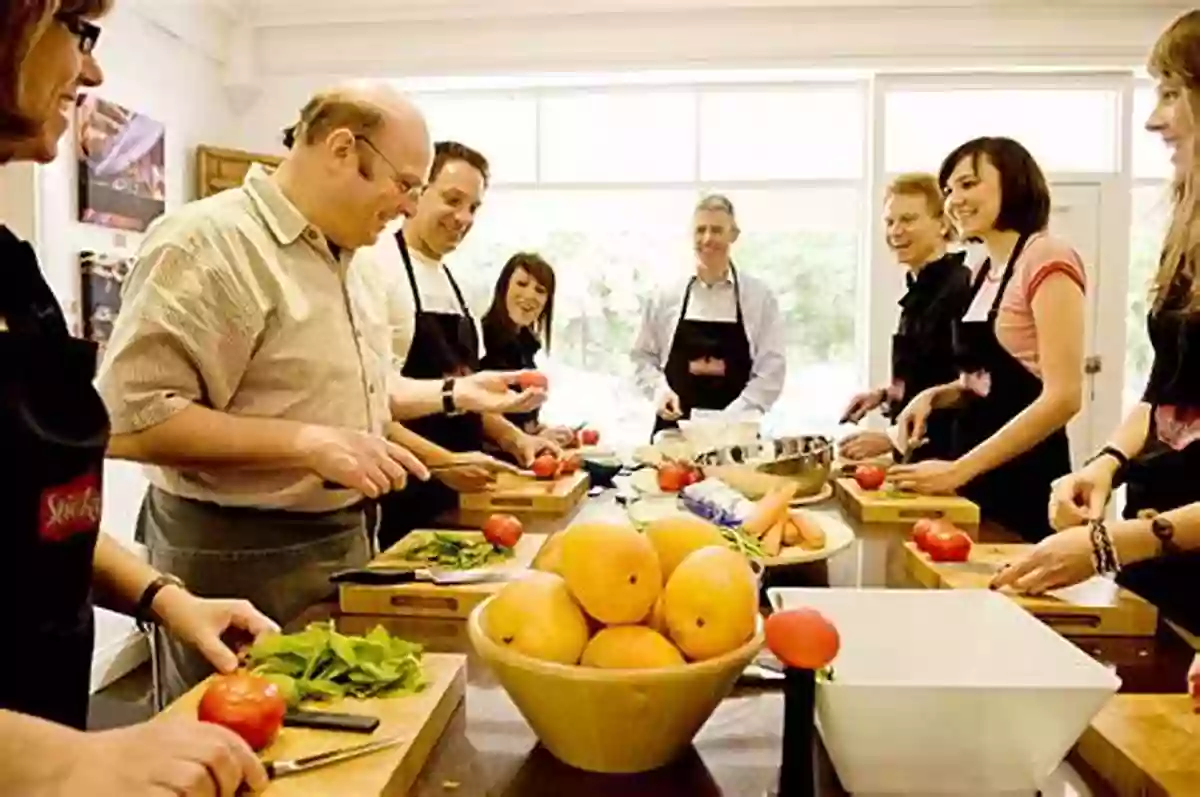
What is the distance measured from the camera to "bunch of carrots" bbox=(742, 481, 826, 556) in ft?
5.34

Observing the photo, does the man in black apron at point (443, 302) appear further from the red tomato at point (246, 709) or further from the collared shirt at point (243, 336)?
the red tomato at point (246, 709)

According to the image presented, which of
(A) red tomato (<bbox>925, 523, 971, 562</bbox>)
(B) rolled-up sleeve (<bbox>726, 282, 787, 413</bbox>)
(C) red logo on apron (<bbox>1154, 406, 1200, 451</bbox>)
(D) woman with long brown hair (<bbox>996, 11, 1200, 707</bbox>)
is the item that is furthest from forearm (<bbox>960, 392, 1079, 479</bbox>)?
(B) rolled-up sleeve (<bbox>726, 282, 787, 413</bbox>)

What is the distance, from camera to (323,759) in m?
0.91

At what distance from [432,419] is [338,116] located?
3.33 ft

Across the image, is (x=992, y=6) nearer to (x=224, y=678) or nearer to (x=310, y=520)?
(x=310, y=520)

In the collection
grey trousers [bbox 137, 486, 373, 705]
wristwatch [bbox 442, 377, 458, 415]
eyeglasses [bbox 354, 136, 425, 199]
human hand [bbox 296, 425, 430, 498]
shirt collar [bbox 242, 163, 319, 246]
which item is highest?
eyeglasses [bbox 354, 136, 425, 199]

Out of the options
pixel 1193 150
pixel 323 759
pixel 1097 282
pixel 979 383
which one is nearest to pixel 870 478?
pixel 979 383

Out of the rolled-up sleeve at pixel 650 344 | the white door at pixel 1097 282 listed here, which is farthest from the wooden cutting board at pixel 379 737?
the white door at pixel 1097 282

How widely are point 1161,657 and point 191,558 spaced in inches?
51.4

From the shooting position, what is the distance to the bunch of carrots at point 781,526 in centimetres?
163

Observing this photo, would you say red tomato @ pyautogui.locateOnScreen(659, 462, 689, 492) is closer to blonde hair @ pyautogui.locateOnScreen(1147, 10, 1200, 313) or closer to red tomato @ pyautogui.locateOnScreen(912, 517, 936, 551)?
red tomato @ pyautogui.locateOnScreen(912, 517, 936, 551)

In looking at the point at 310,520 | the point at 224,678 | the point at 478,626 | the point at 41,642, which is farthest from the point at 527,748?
the point at 310,520

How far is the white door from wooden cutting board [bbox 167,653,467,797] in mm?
4167

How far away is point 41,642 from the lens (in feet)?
3.36
